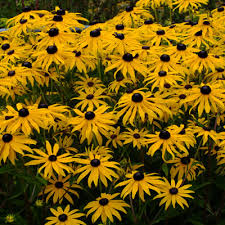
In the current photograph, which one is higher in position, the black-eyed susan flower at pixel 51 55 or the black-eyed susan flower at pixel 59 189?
the black-eyed susan flower at pixel 51 55

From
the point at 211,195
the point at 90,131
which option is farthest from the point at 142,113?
the point at 211,195

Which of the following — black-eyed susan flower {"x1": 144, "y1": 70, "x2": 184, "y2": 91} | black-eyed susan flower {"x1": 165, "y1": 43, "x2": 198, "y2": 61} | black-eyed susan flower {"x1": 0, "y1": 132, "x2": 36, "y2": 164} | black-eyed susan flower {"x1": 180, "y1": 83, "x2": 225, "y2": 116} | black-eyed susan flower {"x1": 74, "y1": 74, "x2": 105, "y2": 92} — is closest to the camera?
black-eyed susan flower {"x1": 0, "y1": 132, "x2": 36, "y2": 164}

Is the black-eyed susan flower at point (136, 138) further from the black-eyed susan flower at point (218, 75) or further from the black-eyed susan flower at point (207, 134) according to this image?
the black-eyed susan flower at point (218, 75)

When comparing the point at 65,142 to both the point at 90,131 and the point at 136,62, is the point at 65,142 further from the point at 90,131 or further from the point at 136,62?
the point at 136,62

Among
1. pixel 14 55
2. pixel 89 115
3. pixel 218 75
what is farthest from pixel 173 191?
pixel 14 55

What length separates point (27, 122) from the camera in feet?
6.27

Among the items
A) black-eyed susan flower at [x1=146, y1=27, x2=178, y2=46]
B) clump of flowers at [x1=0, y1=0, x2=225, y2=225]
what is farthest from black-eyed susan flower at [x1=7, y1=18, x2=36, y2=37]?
black-eyed susan flower at [x1=146, y1=27, x2=178, y2=46]

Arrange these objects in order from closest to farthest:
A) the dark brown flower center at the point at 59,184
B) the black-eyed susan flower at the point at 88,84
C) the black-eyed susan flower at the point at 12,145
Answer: the black-eyed susan flower at the point at 12,145, the dark brown flower center at the point at 59,184, the black-eyed susan flower at the point at 88,84

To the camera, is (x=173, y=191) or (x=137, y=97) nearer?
(x=173, y=191)

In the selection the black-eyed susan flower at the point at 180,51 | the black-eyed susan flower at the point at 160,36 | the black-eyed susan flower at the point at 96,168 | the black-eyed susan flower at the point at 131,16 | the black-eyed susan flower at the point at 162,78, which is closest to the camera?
the black-eyed susan flower at the point at 96,168

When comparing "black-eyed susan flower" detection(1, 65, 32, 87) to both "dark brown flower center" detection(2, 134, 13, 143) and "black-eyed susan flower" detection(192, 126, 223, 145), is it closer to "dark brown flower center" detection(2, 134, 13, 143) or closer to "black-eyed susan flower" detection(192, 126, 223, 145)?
"dark brown flower center" detection(2, 134, 13, 143)

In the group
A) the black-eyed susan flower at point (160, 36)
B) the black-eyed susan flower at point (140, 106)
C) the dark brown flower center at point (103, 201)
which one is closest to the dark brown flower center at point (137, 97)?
the black-eyed susan flower at point (140, 106)

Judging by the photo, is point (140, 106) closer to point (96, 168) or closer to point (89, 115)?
point (89, 115)

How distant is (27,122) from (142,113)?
0.66m
